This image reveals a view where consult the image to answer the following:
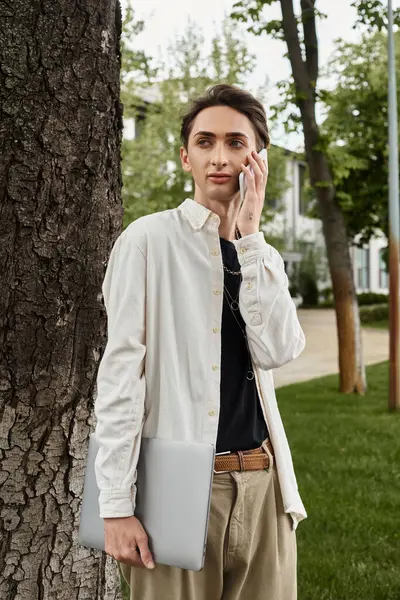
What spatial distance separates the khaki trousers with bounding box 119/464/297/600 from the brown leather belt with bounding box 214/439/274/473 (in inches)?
0.7

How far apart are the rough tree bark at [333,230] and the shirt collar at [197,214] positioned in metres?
11.3

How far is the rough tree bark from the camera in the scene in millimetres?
13438

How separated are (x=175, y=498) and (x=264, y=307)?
566 millimetres

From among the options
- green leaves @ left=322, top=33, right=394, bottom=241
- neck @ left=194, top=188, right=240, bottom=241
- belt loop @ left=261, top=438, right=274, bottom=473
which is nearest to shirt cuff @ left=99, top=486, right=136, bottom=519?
belt loop @ left=261, top=438, right=274, bottom=473

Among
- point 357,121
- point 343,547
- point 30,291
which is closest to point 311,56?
point 357,121

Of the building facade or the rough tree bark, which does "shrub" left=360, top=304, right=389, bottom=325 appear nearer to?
the building facade

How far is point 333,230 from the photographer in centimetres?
1373

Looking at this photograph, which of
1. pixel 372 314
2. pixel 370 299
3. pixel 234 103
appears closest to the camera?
pixel 234 103

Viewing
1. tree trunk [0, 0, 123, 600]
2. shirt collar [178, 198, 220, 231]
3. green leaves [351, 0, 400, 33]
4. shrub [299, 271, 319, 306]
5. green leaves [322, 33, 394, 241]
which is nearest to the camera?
shirt collar [178, 198, 220, 231]

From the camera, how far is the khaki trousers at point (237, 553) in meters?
2.37

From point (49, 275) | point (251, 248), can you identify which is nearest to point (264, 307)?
point (251, 248)

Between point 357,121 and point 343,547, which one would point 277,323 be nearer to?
point 343,547

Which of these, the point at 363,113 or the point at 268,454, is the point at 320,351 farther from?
the point at 268,454

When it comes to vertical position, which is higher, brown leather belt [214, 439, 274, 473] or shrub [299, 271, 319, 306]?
shrub [299, 271, 319, 306]
